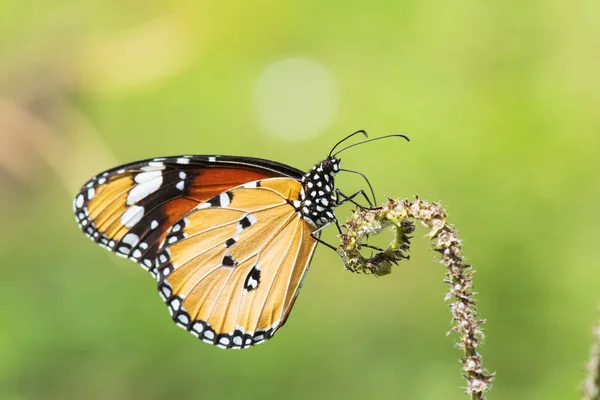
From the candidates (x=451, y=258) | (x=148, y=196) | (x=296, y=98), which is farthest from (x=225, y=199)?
(x=296, y=98)

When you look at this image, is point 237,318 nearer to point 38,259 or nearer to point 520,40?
point 38,259

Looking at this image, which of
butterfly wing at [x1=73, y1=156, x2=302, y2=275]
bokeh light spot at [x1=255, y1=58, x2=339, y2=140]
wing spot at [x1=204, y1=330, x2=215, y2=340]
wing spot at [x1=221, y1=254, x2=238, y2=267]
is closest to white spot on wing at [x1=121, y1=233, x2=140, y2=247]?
butterfly wing at [x1=73, y1=156, x2=302, y2=275]

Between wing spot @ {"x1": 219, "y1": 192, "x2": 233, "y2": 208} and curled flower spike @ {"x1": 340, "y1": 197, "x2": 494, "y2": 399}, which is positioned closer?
curled flower spike @ {"x1": 340, "y1": 197, "x2": 494, "y2": 399}

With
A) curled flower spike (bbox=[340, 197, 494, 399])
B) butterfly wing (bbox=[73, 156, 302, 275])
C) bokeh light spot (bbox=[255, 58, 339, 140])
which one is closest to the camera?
curled flower spike (bbox=[340, 197, 494, 399])

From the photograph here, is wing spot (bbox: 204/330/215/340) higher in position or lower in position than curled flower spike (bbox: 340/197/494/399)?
higher

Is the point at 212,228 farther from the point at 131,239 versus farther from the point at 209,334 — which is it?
the point at 209,334

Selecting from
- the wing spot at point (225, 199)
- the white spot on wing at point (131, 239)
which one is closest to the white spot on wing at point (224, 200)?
the wing spot at point (225, 199)

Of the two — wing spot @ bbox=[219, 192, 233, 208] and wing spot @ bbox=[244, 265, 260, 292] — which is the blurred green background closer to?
wing spot @ bbox=[244, 265, 260, 292]
